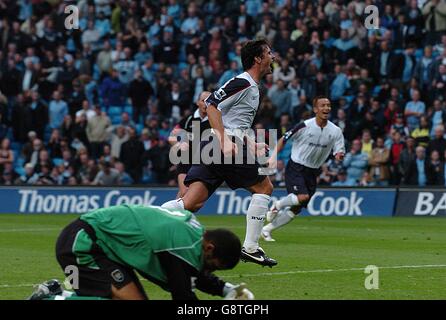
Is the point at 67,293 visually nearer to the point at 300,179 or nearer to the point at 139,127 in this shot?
the point at 300,179

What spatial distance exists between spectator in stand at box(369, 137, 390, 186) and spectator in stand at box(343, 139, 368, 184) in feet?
0.61

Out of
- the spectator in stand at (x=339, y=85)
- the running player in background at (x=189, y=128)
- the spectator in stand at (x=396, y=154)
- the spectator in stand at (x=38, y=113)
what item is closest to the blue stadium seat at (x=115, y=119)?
the spectator in stand at (x=38, y=113)

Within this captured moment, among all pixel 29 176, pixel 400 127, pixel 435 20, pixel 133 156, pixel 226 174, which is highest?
pixel 435 20

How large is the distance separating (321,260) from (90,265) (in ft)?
20.3

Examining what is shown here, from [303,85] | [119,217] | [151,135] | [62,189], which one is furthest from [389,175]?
[119,217]

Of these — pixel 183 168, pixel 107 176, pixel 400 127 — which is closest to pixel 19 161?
pixel 107 176

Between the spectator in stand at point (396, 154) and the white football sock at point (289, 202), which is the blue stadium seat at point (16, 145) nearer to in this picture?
the spectator in stand at point (396, 154)

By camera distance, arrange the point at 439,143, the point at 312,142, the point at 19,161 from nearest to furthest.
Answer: the point at 312,142 < the point at 439,143 < the point at 19,161

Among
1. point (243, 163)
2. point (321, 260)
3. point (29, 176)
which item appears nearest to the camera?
point (243, 163)

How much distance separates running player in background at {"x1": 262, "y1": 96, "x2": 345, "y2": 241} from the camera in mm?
18188

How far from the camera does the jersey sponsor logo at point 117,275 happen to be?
8625 millimetres

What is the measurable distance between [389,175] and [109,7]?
35.7 feet

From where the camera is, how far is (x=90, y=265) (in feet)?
28.7

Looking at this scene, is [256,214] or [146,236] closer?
[146,236]
